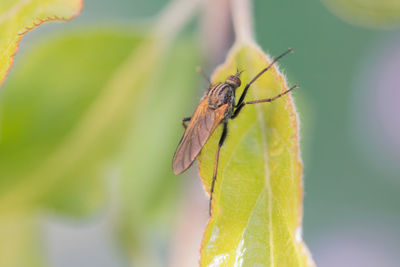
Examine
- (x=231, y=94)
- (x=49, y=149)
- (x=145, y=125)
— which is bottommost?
(x=231, y=94)

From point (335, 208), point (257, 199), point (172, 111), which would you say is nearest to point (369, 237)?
point (335, 208)

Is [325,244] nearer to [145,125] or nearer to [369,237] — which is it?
[369,237]

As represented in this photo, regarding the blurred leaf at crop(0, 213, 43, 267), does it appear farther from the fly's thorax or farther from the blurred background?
the fly's thorax

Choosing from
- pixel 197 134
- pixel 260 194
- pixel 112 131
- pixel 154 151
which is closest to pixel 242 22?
pixel 197 134

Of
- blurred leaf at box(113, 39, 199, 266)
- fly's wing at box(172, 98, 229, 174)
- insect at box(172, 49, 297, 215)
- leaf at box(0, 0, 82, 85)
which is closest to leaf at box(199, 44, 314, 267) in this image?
insect at box(172, 49, 297, 215)

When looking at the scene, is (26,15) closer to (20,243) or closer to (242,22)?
(242,22)

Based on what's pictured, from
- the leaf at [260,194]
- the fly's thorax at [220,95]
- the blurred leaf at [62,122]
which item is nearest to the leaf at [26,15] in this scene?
the leaf at [260,194]

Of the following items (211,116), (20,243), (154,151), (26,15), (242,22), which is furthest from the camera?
(154,151)
